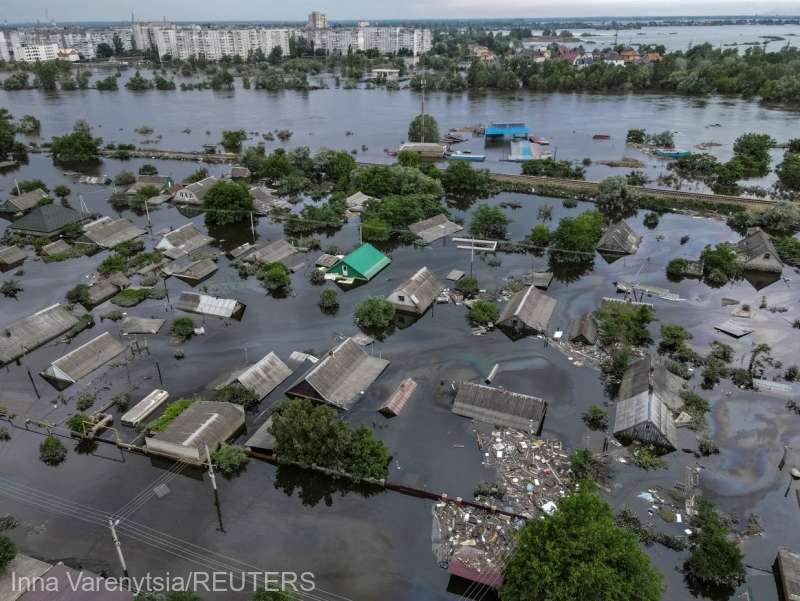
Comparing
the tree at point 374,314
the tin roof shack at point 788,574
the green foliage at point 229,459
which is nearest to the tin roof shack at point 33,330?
the green foliage at point 229,459

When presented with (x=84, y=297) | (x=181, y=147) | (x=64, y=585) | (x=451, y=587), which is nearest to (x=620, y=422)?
(x=451, y=587)

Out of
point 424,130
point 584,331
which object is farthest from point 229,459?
point 424,130

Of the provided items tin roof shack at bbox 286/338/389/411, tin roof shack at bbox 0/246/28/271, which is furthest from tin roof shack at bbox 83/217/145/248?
tin roof shack at bbox 286/338/389/411

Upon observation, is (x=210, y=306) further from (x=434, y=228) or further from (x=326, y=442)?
(x=434, y=228)

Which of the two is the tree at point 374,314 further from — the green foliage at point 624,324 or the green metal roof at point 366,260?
the green foliage at point 624,324

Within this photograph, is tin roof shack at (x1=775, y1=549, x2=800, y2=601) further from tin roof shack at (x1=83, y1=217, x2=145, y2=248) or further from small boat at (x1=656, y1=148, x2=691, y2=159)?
small boat at (x1=656, y1=148, x2=691, y2=159)

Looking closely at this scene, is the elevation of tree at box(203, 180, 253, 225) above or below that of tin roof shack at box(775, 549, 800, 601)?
above

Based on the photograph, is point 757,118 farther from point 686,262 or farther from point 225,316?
point 225,316
